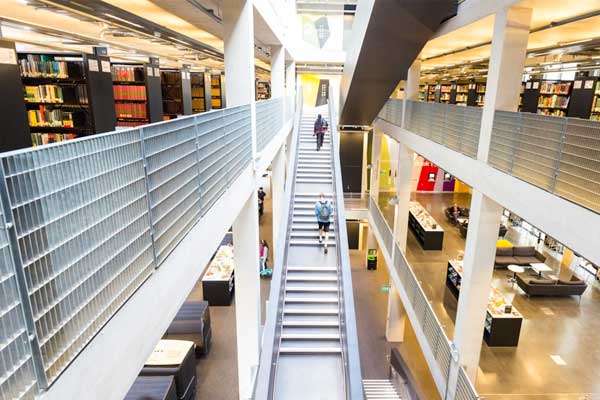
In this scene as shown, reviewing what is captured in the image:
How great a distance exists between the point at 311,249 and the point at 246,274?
2.48m

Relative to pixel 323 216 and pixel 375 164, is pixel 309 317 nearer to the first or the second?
pixel 323 216

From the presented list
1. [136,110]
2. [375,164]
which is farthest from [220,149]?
[375,164]

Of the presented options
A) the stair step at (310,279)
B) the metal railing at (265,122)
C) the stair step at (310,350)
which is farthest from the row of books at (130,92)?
the stair step at (310,350)

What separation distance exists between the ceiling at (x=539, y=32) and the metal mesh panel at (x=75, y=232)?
5313 millimetres

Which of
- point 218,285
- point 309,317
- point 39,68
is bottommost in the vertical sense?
point 218,285

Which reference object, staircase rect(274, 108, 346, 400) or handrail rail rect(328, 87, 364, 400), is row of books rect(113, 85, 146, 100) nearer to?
staircase rect(274, 108, 346, 400)

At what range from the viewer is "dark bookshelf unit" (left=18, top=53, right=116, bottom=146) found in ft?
19.6

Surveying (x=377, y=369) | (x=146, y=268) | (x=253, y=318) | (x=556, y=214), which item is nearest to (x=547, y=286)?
(x=377, y=369)

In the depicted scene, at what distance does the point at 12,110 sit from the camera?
4180 millimetres

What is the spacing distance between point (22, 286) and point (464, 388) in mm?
6029

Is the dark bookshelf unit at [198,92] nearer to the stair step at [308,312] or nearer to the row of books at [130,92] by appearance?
the row of books at [130,92]

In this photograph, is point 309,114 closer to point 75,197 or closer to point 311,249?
point 311,249

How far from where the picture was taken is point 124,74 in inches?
313

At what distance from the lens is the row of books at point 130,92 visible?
7.98 metres
